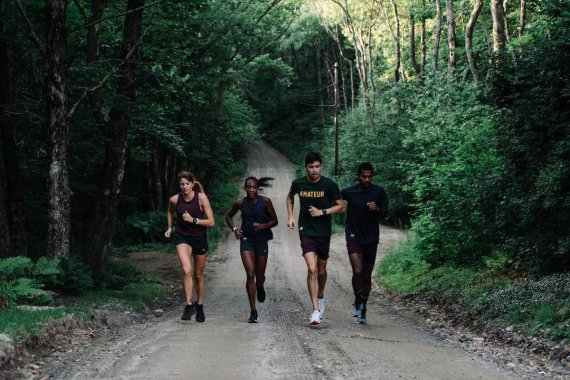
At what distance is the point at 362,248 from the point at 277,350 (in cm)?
289

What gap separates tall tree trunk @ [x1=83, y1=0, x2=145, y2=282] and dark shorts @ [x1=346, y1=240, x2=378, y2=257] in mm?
6232

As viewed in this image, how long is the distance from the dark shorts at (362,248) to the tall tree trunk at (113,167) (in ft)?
20.4

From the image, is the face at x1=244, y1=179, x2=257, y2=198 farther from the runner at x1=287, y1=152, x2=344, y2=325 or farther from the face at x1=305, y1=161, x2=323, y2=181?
the face at x1=305, y1=161, x2=323, y2=181

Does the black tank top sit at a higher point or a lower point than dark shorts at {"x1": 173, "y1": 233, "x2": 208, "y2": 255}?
higher

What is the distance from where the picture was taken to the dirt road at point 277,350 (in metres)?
6.18

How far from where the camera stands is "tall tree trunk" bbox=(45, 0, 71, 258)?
11117 mm

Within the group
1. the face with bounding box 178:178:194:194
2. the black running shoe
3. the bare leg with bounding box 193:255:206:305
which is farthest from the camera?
the black running shoe

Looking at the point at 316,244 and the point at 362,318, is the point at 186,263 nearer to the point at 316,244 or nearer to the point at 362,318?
the point at 316,244

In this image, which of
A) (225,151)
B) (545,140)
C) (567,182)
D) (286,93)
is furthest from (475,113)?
(286,93)

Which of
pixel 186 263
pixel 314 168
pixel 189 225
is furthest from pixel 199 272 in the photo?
pixel 314 168

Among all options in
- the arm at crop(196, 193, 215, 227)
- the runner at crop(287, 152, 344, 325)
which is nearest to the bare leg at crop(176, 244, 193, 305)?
the arm at crop(196, 193, 215, 227)

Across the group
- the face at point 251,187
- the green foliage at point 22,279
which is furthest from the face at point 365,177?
the green foliage at point 22,279

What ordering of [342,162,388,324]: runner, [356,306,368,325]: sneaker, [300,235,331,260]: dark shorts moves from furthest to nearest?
[356,306,368,325]: sneaker
[342,162,388,324]: runner
[300,235,331,260]: dark shorts

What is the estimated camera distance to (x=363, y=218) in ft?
31.4
